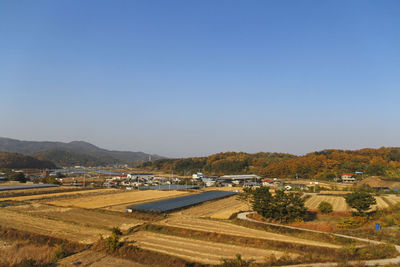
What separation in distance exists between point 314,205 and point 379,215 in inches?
297

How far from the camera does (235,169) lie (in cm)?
9331

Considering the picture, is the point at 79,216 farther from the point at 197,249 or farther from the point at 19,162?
the point at 19,162

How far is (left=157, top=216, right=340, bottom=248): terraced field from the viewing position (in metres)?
17.6

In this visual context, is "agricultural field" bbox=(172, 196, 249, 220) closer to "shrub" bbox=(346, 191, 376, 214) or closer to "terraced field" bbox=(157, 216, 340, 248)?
"terraced field" bbox=(157, 216, 340, 248)

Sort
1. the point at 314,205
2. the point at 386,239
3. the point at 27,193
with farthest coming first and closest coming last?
1. the point at 27,193
2. the point at 314,205
3. the point at 386,239

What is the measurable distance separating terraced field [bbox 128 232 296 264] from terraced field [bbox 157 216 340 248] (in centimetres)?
228

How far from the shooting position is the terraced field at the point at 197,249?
1485 centimetres

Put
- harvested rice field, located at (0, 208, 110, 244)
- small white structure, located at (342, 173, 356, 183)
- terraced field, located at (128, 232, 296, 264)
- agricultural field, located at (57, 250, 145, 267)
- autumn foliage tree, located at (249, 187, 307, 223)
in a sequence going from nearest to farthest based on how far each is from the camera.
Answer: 1. agricultural field, located at (57, 250, 145, 267)
2. terraced field, located at (128, 232, 296, 264)
3. harvested rice field, located at (0, 208, 110, 244)
4. autumn foliage tree, located at (249, 187, 307, 223)
5. small white structure, located at (342, 173, 356, 183)

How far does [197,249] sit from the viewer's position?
16.2 m

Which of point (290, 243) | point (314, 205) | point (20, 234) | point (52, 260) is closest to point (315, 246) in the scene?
point (290, 243)

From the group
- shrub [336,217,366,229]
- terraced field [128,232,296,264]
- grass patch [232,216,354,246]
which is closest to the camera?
terraced field [128,232,296,264]

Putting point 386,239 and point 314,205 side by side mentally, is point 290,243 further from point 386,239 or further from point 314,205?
point 314,205

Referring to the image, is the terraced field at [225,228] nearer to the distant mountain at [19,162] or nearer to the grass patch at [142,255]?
the grass patch at [142,255]

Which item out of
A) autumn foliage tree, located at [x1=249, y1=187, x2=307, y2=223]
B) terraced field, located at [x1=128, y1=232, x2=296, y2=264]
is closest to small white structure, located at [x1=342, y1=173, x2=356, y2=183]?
autumn foliage tree, located at [x1=249, y1=187, x2=307, y2=223]
